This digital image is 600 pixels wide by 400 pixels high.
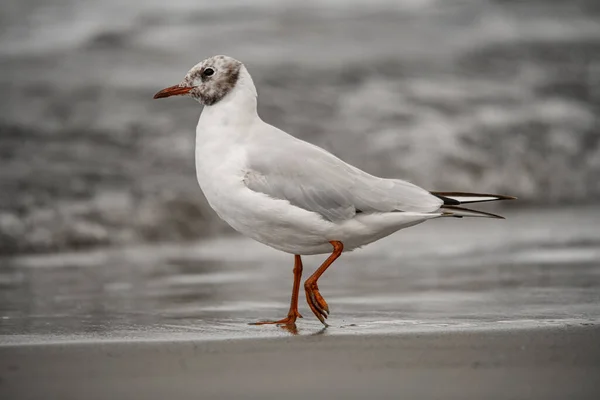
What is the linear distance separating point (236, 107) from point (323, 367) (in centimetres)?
147

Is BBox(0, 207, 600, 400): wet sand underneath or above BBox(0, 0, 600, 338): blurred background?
underneath

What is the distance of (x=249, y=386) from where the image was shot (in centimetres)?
255

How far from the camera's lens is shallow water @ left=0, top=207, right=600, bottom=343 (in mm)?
3609

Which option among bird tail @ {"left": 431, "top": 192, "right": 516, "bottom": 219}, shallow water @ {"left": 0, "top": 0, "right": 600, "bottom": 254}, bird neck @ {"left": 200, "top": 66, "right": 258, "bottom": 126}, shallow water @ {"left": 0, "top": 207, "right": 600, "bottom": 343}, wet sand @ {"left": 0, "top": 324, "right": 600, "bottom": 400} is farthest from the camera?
shallow water @ {"left": 0, "top": 0, "right": 600, "bottom": 254}

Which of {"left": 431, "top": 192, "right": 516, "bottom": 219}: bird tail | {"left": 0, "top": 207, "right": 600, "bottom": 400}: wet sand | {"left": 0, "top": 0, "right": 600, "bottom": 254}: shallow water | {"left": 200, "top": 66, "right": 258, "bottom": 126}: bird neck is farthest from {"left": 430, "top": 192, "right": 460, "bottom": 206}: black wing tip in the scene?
{"left": 0, "top": 0, "right": 600, "bottom": 254}: shallow water

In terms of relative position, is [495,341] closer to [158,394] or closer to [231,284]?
[158,394]

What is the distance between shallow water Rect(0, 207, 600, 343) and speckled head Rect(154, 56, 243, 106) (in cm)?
95

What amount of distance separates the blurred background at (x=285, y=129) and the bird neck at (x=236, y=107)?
0.87 meters

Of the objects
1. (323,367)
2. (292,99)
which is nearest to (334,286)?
(323,367)

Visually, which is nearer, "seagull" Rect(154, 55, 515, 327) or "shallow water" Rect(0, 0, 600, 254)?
"seagull" Rect(154, 55, 515, 327)

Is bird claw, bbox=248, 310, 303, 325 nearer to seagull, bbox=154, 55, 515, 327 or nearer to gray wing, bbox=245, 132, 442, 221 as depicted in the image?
seagull, bbox=154, 55, 515, 327

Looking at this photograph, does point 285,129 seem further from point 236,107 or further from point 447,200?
point 447,200

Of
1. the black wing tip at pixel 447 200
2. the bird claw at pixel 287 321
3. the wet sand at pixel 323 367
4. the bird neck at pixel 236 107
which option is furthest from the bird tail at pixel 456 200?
the bird neck at pixel 236 107

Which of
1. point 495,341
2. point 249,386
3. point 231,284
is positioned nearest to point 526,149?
point 231,284
